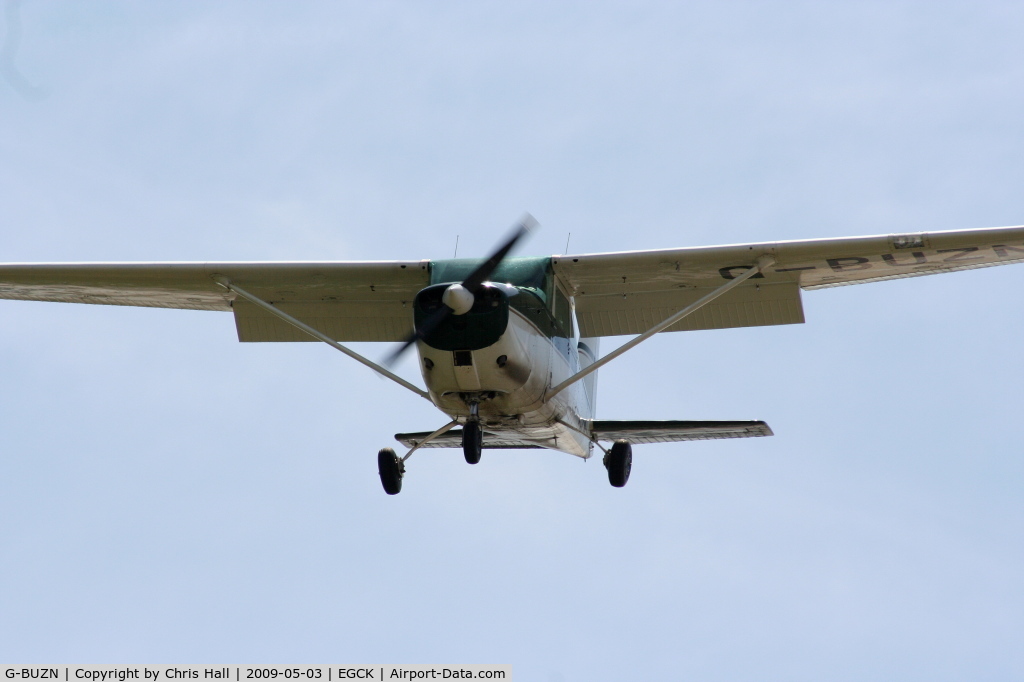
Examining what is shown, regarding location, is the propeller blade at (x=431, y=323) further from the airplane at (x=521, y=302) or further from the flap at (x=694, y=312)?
the flap at (x=694, y=312)

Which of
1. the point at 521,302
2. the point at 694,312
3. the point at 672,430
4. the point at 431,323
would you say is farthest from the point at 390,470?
the point at 694,312

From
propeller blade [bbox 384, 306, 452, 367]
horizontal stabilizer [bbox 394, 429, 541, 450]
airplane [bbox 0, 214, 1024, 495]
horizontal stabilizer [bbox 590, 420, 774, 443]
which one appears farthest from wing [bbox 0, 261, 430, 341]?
horizontal stabilizer [bbox 590, 420, 774, 443]

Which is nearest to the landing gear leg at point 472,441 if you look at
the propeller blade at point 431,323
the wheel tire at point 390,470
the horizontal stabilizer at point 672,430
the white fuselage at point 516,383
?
the white fuselage at point 516,383

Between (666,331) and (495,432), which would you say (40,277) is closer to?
(495,432)

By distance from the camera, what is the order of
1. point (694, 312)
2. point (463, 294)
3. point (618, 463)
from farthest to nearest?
point (694, 312), point (618, 463), point (463, 294)

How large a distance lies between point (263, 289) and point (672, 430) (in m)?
5.61

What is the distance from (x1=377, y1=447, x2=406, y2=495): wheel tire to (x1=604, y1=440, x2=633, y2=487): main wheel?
2604mm

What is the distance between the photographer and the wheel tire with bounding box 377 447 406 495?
1469cm

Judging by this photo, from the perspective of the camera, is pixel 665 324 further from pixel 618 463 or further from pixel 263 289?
pixel 263 289

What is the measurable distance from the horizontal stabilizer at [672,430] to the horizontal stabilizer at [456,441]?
94 centimetres

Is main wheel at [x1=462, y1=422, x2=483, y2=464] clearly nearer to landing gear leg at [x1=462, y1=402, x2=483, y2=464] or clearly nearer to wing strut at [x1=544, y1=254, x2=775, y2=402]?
landing gear leg at [x1=462, y1=402, x2=483, y2=464]

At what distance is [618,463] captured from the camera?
49.6ft

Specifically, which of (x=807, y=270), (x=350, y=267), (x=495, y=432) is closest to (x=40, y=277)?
(x=350, y=267)

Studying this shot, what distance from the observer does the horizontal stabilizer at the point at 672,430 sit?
50.0 ft
